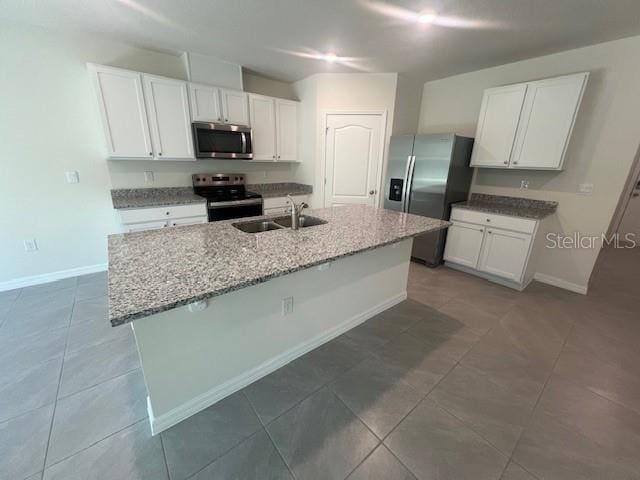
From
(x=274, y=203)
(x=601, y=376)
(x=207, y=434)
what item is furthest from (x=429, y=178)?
(x=207, y=434)

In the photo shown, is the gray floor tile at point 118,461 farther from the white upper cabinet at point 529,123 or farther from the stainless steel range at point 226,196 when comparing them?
the white upper cabinet at point 529,123

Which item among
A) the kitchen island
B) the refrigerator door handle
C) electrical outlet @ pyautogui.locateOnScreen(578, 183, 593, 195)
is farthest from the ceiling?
the kitchen island

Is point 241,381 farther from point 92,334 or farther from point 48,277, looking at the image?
point 48,277

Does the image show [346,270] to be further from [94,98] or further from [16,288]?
[16,288]

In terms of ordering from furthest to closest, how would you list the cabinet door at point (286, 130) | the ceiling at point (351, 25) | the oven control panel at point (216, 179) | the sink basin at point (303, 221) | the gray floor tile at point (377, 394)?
the cabinet door at point (286, 130)
the oven control panel at point (216, 179)
the sink basin at point (303, 221)
the ceiling at point (351, 25)
the gray floor tile at point (377, 394)

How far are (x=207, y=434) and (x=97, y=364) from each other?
3.54 feet

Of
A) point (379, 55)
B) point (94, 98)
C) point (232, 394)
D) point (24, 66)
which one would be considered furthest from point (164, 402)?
point (379, 55)

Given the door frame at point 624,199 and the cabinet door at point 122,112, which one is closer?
the cabinet door at point 122,112

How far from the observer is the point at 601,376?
1.84m

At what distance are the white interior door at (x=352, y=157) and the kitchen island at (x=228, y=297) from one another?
1.91 m

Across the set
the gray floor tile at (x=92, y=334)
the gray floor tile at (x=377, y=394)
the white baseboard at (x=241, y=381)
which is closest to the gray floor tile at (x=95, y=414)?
the white baseboard at (x=241, y=381)

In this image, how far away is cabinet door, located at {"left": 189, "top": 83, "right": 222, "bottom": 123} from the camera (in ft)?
10.4

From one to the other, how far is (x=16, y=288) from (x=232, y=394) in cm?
301

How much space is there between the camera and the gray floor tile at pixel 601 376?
169cm
